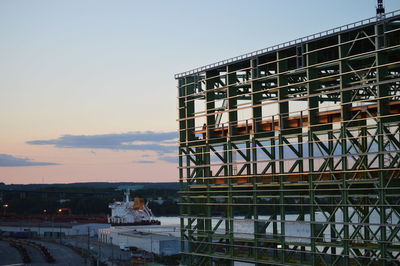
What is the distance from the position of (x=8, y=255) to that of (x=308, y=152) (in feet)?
342

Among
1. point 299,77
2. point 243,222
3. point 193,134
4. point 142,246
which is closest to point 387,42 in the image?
point 299,77

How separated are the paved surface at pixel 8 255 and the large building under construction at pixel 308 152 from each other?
6804 centimetres

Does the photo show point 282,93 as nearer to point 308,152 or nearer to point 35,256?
point 308,152

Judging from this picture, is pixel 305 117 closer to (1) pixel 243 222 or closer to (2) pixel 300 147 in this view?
(2) pixel 300 147

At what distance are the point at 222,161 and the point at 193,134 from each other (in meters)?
6.07

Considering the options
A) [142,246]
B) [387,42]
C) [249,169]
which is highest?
[387,42]

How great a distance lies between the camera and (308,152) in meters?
54.3

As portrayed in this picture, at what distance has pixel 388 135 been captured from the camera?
47.7m

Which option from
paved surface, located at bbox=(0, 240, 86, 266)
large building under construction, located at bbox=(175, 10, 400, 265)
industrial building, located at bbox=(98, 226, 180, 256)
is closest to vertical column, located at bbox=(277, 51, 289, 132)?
large building under construction, located at bbox=(175, 10, 400, 265)

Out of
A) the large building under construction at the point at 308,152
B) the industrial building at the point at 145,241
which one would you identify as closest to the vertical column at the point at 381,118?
the large building under construction at the point at 308,152

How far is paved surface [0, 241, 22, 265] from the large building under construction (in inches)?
2679

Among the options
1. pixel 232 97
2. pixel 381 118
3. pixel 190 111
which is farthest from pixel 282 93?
pixel 190 111

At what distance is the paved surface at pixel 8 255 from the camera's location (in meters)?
131

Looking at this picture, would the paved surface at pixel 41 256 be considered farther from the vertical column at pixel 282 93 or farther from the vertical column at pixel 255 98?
the vertical column at pixel 282 93
